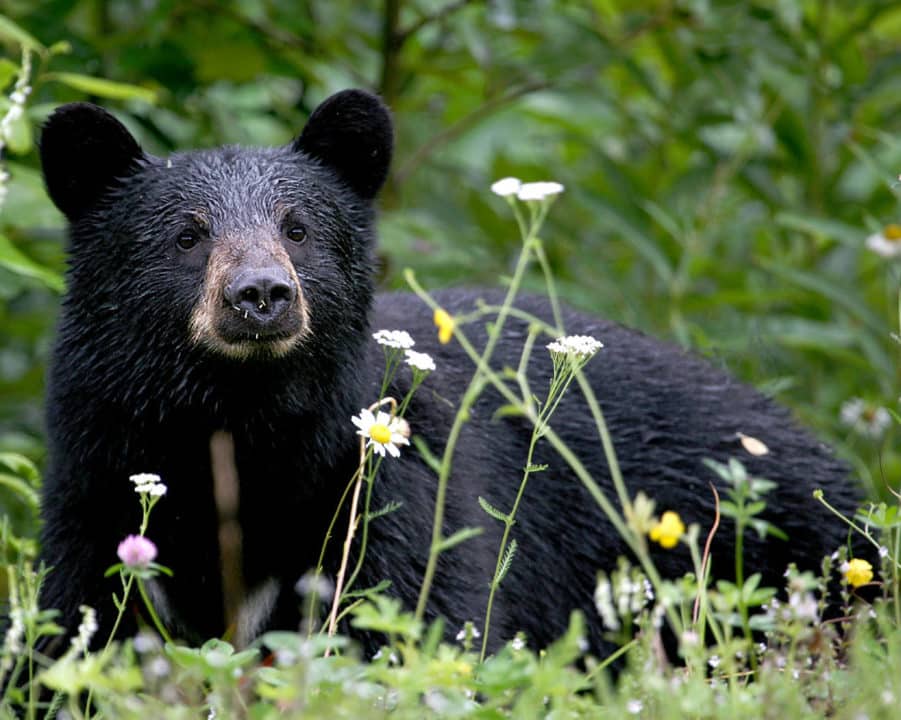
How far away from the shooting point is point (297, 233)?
4758mm

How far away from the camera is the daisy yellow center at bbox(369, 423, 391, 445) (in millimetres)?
3891

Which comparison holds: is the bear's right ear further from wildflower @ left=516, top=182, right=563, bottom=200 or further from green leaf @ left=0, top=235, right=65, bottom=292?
wildflower @ left=516, top=182, right=563, bottom=200

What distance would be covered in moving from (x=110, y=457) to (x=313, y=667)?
1813mm

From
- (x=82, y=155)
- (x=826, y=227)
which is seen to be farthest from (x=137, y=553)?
(x=826, y=227)

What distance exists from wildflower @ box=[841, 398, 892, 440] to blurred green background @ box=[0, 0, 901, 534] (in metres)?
0.07

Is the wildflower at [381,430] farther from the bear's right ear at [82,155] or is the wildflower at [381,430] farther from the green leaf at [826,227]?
the green leaf at [826,227]

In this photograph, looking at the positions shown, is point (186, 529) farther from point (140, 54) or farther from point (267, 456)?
point (140, 54)

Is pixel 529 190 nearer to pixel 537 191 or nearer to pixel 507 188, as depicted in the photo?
pixel 537 191

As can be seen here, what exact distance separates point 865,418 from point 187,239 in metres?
3.68

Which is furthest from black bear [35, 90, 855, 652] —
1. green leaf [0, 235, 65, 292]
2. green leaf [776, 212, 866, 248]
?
green leaf [776, 212, 866, 248]

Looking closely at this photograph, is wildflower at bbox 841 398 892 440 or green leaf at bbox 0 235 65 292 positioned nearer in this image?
green leaf at bbox 0 235 65 292

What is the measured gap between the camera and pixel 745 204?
31.3 feet

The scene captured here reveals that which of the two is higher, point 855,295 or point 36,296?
point 855,295

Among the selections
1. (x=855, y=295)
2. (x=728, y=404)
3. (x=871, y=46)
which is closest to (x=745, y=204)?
(x=871, y=46)
